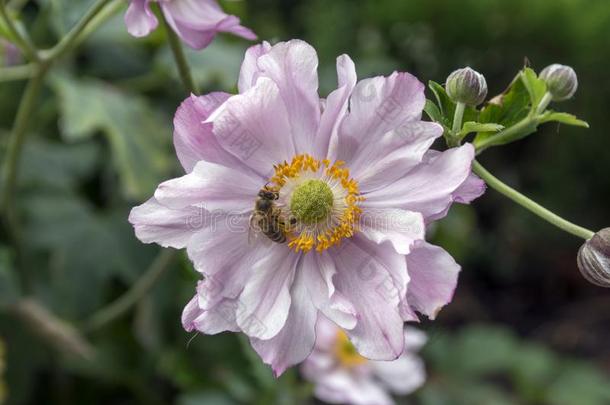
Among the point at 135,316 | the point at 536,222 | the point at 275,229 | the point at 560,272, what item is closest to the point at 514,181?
the point at 536,222

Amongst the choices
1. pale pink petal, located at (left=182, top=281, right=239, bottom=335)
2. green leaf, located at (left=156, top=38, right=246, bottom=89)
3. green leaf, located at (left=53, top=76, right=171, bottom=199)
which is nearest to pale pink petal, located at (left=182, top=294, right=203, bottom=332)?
pale pink petal, located at (left=182, top=281, right=239, bottom=335)

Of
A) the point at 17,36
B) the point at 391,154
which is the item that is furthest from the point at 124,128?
the point at 391,154

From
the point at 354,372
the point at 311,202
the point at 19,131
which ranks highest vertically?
the point at 311,202

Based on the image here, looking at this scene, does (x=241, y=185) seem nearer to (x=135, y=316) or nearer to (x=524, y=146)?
(x=135, y=316)

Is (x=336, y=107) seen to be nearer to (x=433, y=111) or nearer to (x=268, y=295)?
(x=433, y=111)

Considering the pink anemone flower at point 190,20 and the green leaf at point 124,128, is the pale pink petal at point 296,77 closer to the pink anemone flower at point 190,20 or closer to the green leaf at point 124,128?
the pink anemone flower at point 190,20

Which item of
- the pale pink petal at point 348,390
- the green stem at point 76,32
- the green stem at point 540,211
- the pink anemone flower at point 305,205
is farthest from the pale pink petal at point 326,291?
the pale pink petal at point 348,390
